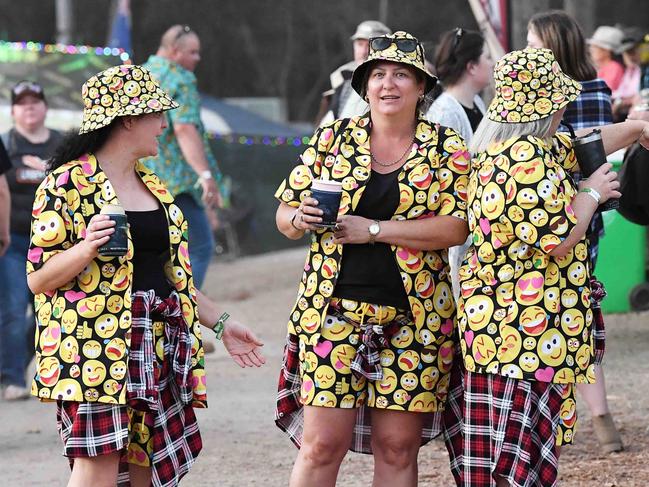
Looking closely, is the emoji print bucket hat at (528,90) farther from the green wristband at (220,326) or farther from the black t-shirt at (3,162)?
the black t-shirt at (3,162)

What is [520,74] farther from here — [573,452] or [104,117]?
[573,452]

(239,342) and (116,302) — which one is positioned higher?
(116,302)

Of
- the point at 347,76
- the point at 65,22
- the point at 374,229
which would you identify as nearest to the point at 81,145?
the point at 374,229

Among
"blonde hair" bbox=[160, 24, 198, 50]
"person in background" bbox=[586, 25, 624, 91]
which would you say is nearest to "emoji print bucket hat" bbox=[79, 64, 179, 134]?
"blonde hair" bbox=[160, 24, 198, 50]

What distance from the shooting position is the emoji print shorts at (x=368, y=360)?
15.4 ft

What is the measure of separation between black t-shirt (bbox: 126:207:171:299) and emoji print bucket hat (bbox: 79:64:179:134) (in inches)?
13.4

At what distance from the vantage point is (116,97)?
454cm

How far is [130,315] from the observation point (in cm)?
447

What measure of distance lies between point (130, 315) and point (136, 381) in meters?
0.23

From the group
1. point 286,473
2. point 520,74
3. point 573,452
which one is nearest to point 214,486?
point 286,473

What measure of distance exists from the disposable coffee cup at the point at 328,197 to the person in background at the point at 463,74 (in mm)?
2098

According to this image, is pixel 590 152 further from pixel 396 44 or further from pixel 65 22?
pixel 65 22

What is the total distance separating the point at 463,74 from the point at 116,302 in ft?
8.83

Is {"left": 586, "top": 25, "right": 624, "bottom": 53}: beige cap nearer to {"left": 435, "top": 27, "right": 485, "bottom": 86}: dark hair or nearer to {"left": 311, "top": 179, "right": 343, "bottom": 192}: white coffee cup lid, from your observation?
{"left": 435, "top": 27, "right": 485, "bottom": 86}: dark hair
